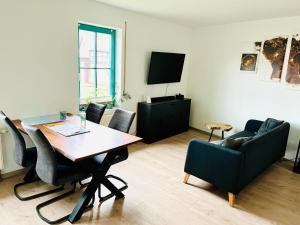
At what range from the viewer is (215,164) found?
2598 millimetres

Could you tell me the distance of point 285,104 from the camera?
13.0ft

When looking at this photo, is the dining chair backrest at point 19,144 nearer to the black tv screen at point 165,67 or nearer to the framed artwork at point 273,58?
the black tv screen at point 165,67

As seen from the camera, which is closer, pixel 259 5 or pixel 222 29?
pixel 259 5

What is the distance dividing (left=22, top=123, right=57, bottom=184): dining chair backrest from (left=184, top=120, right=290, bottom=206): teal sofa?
1.59m

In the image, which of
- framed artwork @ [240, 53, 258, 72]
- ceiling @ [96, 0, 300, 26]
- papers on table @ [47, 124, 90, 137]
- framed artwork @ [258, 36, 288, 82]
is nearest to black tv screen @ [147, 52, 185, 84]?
ceiling @ [96, 0, 300, 26]

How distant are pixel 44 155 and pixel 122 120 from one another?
1.10 meters

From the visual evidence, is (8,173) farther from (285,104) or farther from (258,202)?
(285,104)

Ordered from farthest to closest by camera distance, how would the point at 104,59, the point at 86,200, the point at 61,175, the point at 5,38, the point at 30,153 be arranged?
the point at 104,59 < the point at 5,38 < the point at 30,153 < the point at 86,200 < the point at 61,175

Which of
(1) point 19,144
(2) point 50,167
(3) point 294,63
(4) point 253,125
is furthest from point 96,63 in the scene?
(3) point 294,63

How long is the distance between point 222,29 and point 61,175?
4.16m

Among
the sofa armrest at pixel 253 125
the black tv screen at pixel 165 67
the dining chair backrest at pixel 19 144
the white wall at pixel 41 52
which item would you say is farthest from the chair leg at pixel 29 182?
the sofa armrest at pixel 253 125

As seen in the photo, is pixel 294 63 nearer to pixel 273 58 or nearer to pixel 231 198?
pixel 273 58

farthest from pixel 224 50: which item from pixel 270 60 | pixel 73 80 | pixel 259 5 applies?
pixel 73 80

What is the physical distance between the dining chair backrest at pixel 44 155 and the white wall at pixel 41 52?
1120 mm
